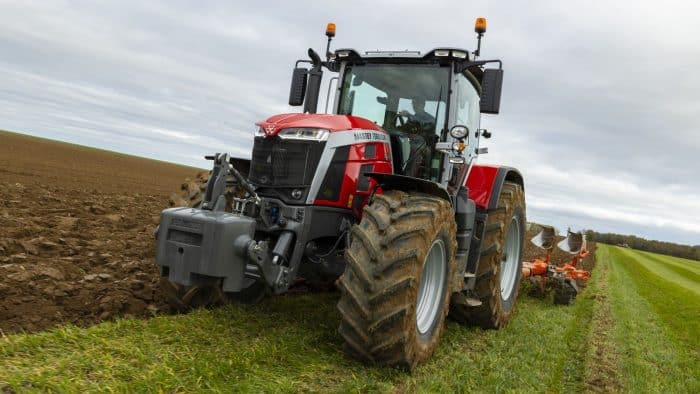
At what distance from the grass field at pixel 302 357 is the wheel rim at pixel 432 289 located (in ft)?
1.11

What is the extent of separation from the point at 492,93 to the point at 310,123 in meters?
1.78

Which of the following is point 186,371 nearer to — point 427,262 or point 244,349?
point 244,349

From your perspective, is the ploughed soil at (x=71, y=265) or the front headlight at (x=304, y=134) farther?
the ploughed soil at (x=71, y=265)

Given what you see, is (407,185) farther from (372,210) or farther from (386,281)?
(386,281)

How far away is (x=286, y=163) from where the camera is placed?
4.72 meters

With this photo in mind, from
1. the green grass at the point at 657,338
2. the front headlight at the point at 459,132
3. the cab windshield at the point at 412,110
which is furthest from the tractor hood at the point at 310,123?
the green grass at the point at 657,338

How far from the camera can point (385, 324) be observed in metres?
3.87

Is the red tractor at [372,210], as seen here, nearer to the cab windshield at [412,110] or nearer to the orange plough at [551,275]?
the cab windshield at [412,110]

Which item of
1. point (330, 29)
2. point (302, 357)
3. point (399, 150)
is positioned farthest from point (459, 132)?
point (302, 357)

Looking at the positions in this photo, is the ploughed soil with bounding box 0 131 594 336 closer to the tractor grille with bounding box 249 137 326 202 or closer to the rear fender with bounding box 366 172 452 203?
the tractor grille with bounding box 249 137 326 202

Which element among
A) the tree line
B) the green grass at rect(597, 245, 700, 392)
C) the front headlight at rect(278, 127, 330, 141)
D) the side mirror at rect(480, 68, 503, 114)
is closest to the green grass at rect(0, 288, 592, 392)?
the green grass at rect(597, 245, 700, 392)

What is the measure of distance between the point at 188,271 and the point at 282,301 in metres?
2.06

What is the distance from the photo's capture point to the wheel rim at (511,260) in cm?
704

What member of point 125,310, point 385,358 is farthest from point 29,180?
point 385,358
